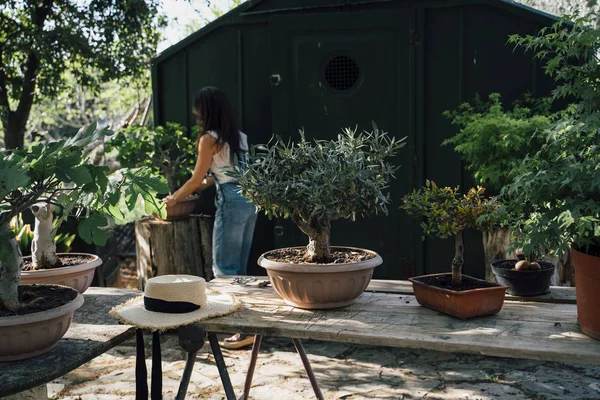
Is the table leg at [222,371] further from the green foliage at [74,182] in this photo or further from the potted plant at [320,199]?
the green foliage at [74,182]

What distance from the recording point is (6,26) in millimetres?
7586

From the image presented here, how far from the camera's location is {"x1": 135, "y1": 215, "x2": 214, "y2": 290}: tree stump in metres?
5.93

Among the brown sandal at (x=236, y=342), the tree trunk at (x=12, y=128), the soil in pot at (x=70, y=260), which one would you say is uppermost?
the tree trunk at (x=12, y=128)

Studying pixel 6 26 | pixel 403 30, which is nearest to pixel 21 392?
pixel 403 30

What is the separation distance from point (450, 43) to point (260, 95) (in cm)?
196

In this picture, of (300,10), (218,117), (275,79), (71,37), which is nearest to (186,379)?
(218,117)

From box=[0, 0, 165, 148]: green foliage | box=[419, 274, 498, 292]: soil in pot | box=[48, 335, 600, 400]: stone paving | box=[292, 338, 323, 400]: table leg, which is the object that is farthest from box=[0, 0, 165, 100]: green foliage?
box=[419, 274, 498, 292]: soil in pot

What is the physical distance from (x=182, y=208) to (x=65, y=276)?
3029 mm

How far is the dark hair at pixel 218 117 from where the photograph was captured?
5004mm

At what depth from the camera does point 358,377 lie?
4.34 metres

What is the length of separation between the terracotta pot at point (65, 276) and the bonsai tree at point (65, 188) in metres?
0.59

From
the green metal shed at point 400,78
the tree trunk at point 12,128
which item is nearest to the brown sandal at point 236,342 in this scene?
the green metal shed at point 400,78

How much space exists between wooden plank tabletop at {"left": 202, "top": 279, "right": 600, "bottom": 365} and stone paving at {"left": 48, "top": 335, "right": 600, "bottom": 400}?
1.36 meters

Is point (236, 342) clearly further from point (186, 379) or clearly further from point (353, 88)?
point (353, 88)
